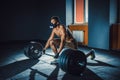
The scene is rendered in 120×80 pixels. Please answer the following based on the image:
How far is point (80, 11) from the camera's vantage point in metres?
8.02

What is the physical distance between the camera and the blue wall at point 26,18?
931 cm

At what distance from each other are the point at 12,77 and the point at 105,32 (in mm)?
3815

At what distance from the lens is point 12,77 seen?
358 cm

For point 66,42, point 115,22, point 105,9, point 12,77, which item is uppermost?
point 105,9

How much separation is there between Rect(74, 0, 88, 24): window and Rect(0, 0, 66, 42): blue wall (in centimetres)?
102

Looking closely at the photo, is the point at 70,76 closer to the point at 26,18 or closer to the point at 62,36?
the point at 62,36

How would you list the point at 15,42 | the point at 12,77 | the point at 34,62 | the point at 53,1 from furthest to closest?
the point at 15,42
the point at 53,1
the point at 34,62
the point at 12,77

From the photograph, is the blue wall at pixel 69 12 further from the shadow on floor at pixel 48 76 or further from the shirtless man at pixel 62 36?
the shadow on floor at pixel 48 76

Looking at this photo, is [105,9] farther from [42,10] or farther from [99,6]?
[42,10]

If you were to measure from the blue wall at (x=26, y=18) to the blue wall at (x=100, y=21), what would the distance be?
228cm

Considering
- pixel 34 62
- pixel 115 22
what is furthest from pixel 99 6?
pixel 34 62

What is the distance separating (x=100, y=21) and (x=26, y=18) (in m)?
4.41

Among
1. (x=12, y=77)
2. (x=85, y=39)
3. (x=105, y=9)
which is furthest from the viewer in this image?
(x=85, y=39)

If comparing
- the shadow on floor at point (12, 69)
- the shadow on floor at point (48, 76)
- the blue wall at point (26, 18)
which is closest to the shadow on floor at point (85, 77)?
the shadow on floor at point (48, 76)
